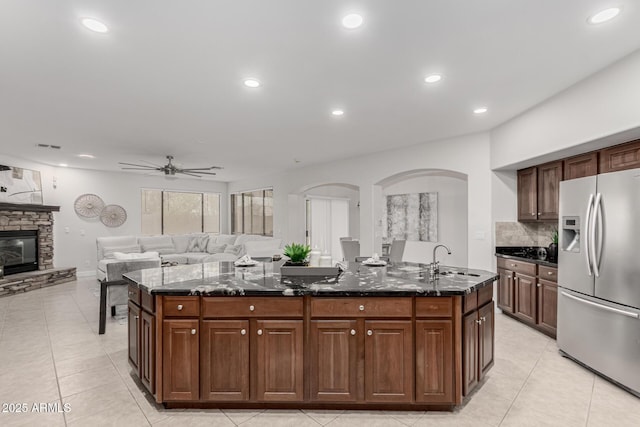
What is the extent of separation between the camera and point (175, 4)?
6.50 feet

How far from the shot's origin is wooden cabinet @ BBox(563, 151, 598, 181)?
347 cm

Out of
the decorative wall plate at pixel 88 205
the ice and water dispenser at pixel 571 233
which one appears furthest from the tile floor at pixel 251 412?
the decorative wall plate at pixel 88 205

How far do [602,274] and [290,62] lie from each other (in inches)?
126

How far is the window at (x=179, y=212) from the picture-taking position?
30.8ft

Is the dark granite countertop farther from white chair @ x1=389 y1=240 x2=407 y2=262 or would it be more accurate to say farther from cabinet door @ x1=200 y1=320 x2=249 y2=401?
white chair @ x1=389 y1=240 x2=407 y2=262

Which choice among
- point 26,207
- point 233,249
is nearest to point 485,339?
point 233,249

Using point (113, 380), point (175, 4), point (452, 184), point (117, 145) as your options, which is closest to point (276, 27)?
point (175, 4)

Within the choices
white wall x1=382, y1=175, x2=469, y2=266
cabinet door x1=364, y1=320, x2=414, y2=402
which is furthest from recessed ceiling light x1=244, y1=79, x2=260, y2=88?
white wall x1=382, y1=175, x2=469, y2=266

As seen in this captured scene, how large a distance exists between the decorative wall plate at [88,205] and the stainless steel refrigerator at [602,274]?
950 centimetres

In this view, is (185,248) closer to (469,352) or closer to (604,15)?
(469,352)

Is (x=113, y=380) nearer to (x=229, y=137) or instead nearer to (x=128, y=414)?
(x=128, y=414)

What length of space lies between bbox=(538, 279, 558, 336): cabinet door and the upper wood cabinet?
87 cm

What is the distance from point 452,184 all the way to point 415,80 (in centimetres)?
502

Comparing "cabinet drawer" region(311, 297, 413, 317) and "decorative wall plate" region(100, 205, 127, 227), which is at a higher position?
"decorative wall plate" region(100, 205, 127, 227)
